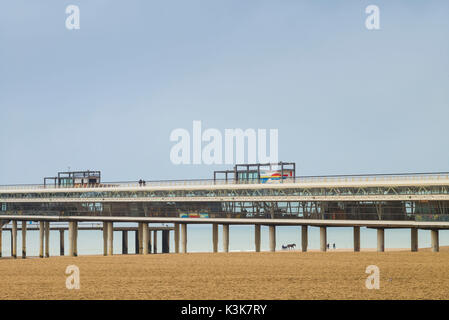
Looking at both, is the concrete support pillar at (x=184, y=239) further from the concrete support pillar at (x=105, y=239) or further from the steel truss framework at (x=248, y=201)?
the concrete support pillar at (x=105, y=239)

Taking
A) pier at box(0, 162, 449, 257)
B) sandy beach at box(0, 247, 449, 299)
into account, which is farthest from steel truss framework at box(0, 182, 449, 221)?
sandy beach at box(0, 247, 449, 299)

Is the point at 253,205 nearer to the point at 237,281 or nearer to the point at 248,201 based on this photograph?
the point at 248,201

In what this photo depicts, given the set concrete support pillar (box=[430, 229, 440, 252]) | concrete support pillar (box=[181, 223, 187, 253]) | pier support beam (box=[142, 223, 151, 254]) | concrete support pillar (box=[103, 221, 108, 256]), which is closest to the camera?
concrete support pillar (box=[430, 229, 440, 252])

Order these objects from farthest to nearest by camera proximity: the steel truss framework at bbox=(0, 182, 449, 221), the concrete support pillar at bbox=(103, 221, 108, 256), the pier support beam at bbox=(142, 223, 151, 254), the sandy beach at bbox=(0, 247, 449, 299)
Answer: the concrete support pillar at bbox=(103, 221, 108, 256) → the pier support beam at bbox=(142, 223, 151, 254) → the steel truss framework at bbox=(0, 182, 449, 221) → the sandy beach at bbox=(0, 247, 449, 299)

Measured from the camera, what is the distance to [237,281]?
3631cm

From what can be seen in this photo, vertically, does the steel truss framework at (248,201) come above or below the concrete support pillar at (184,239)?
above

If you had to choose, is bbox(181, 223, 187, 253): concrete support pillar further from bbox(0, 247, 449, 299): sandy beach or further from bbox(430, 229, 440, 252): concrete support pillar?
bbox(0, 247, 449, 299): sandy beach

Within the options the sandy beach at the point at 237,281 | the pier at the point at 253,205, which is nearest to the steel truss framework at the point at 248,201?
the pier at the point at 253,205

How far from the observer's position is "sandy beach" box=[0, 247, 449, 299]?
30734mm

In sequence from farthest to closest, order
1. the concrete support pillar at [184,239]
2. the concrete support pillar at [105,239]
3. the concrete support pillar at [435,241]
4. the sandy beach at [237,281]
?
the concrete support pillar at [105,239] → the concrete support pillar at [184,239] → the concrete support pillar at [435,241] → the sandy beach at [237,281]

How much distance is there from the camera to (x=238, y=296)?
98.9 feet

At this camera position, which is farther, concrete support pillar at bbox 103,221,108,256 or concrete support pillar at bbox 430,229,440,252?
concrete support pillar at bbox 103,221,108,256

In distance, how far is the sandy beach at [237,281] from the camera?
30734 millimetres
